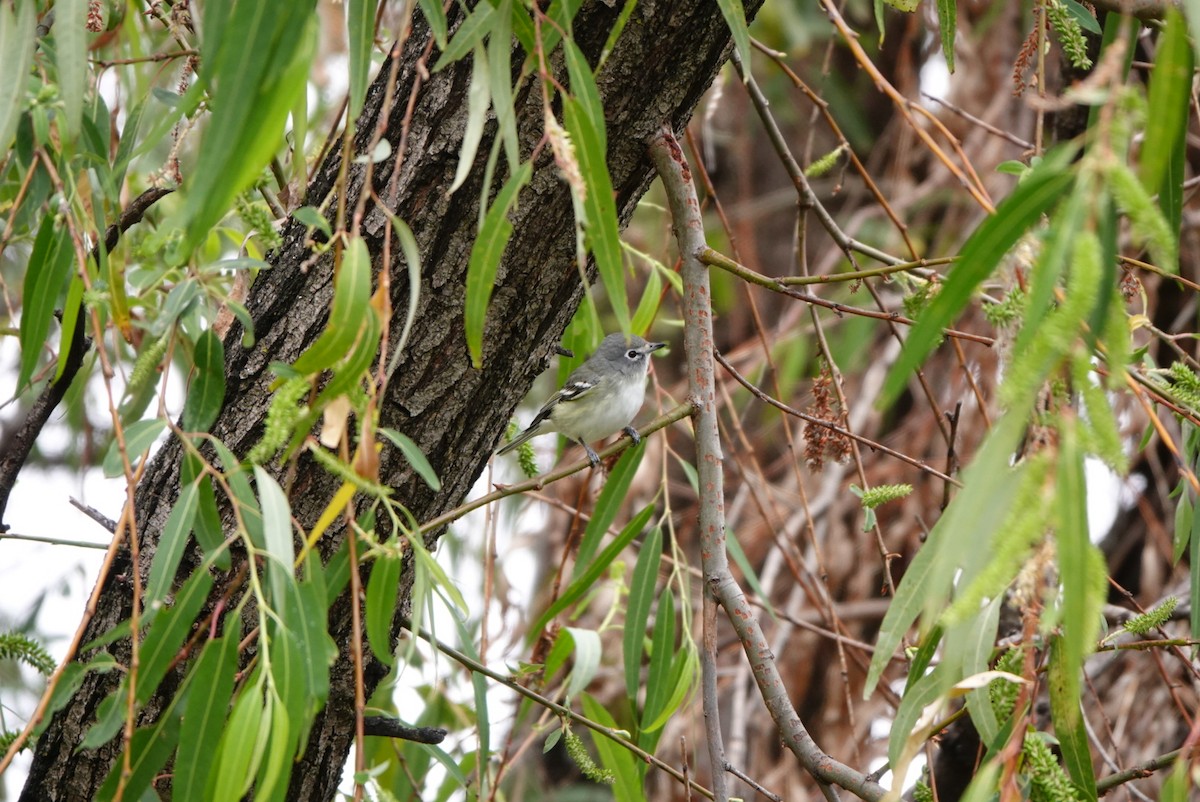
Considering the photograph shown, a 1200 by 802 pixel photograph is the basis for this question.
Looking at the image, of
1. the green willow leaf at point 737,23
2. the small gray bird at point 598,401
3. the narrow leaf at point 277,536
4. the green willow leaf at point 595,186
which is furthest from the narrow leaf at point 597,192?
the small gray bird at point 598,401

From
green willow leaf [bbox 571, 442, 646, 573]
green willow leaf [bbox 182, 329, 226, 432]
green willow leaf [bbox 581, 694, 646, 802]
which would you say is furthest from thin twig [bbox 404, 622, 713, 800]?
green willow leaf [bbox 182, 329, 226, 432]

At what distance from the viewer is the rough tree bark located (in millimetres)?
1893

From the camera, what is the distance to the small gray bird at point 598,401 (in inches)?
159

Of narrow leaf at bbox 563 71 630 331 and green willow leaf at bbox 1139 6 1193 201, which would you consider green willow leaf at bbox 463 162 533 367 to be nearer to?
narrow leaf at bbox 563 71 630 331

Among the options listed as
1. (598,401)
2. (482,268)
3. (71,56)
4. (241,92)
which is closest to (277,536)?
(482,268)

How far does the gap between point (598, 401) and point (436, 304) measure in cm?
220

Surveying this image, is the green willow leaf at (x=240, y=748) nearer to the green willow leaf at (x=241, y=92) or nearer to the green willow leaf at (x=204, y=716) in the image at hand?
the green willow leaf at (x=204, y=716)

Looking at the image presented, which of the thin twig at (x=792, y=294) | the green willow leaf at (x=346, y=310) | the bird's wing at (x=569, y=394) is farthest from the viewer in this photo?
the bird's wing at (x=569, y=394)

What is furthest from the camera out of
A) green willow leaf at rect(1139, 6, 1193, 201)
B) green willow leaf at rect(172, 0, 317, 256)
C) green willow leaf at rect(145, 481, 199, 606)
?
green willow leaf at rect(145, 481, 199, 606)

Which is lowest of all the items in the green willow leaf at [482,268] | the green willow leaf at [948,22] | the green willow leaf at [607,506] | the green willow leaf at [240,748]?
the green willow leaf at [240,748]

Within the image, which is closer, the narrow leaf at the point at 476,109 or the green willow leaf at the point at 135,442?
the narrow leaf at the point at 476,109

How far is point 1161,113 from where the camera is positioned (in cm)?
Result: 105

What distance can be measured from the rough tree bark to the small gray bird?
1.90 metres

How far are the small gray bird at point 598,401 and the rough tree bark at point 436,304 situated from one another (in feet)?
6.22
